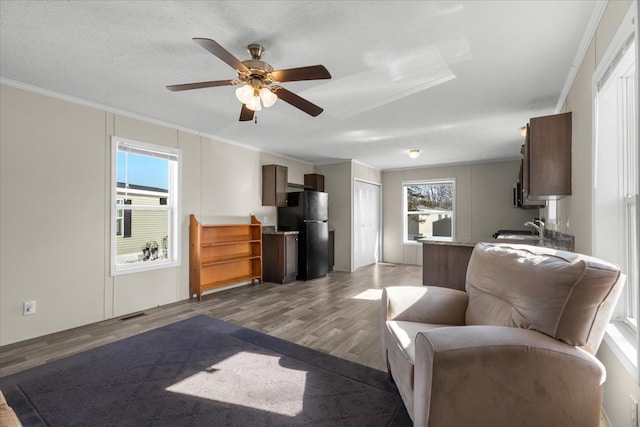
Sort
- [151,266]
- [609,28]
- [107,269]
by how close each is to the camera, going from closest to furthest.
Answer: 1. [609,28]
2. [107,269]
3. [151,266]

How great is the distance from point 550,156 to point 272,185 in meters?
4.07

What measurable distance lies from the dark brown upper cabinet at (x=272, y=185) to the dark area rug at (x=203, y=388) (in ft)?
10.1

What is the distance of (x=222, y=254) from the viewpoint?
4.75 m

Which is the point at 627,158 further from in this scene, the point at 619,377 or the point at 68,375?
the point at 68,375

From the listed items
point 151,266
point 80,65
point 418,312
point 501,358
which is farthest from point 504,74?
point 151,266

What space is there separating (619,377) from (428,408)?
3.49ft

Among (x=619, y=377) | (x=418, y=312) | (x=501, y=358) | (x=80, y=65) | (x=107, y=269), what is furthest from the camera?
(x=107, y=269)

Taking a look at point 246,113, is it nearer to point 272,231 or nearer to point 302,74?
point 302,74

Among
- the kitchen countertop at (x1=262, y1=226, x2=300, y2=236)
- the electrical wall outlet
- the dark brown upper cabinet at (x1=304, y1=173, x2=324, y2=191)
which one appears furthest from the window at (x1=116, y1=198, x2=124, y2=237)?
the dark brown upper cabinet at (x1=304, y1=173, x2=324, y2=191)

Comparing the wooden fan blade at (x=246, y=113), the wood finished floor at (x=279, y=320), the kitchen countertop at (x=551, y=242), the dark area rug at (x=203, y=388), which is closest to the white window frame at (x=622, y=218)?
the kitchen countertop at (x=551, y=242)

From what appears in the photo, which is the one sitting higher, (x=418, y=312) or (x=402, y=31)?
(x=402, y=31)

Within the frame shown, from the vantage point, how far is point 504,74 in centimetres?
260

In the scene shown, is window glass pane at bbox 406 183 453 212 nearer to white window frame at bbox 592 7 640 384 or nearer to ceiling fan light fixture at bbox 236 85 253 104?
white window frame at bbox 592 7 640 384

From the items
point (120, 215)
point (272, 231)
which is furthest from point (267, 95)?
point (272, 231)
